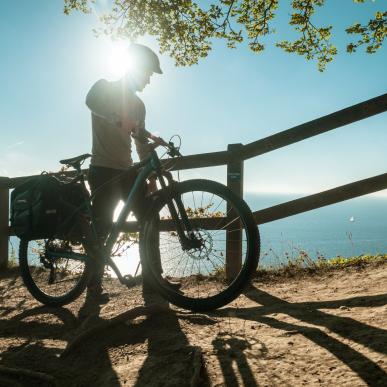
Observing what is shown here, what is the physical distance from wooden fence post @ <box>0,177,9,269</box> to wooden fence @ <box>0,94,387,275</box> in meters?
3.25

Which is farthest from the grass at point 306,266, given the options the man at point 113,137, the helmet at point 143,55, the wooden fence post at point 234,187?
the helmet at point 143,55

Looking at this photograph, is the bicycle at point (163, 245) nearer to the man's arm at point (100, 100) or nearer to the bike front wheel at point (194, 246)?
the bike front wheel at point (194, 246)

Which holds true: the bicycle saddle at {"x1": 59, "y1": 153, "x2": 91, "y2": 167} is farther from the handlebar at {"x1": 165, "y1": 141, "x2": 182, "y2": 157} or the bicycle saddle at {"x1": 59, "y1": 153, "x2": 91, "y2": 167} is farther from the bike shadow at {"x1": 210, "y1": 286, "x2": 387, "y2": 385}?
the bike shadow at {"x1": 210, "y1": 286, "x2": 387, "y2": 385}

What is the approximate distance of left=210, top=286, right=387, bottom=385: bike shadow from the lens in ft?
6.34

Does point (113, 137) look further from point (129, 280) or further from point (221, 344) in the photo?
point (221, 344)

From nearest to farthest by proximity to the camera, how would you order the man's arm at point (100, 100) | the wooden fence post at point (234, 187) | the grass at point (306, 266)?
the man's arm at point (100, 100) → the wooden fence post at point (234, 187) → the grass at point (306, 266)

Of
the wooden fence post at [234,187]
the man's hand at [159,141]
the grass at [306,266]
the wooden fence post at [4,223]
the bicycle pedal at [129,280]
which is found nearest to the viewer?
the man's hand at [159,141]

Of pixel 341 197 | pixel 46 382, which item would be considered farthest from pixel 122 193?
pixel 341 197

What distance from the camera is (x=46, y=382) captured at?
2.22 metres

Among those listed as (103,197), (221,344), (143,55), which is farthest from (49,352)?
(143,55)

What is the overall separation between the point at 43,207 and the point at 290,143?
2570mm

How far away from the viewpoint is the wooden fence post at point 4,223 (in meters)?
6.22

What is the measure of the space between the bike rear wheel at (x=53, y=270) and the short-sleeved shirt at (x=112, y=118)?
94 cm

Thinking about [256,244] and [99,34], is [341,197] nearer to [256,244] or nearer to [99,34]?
[256,244]
